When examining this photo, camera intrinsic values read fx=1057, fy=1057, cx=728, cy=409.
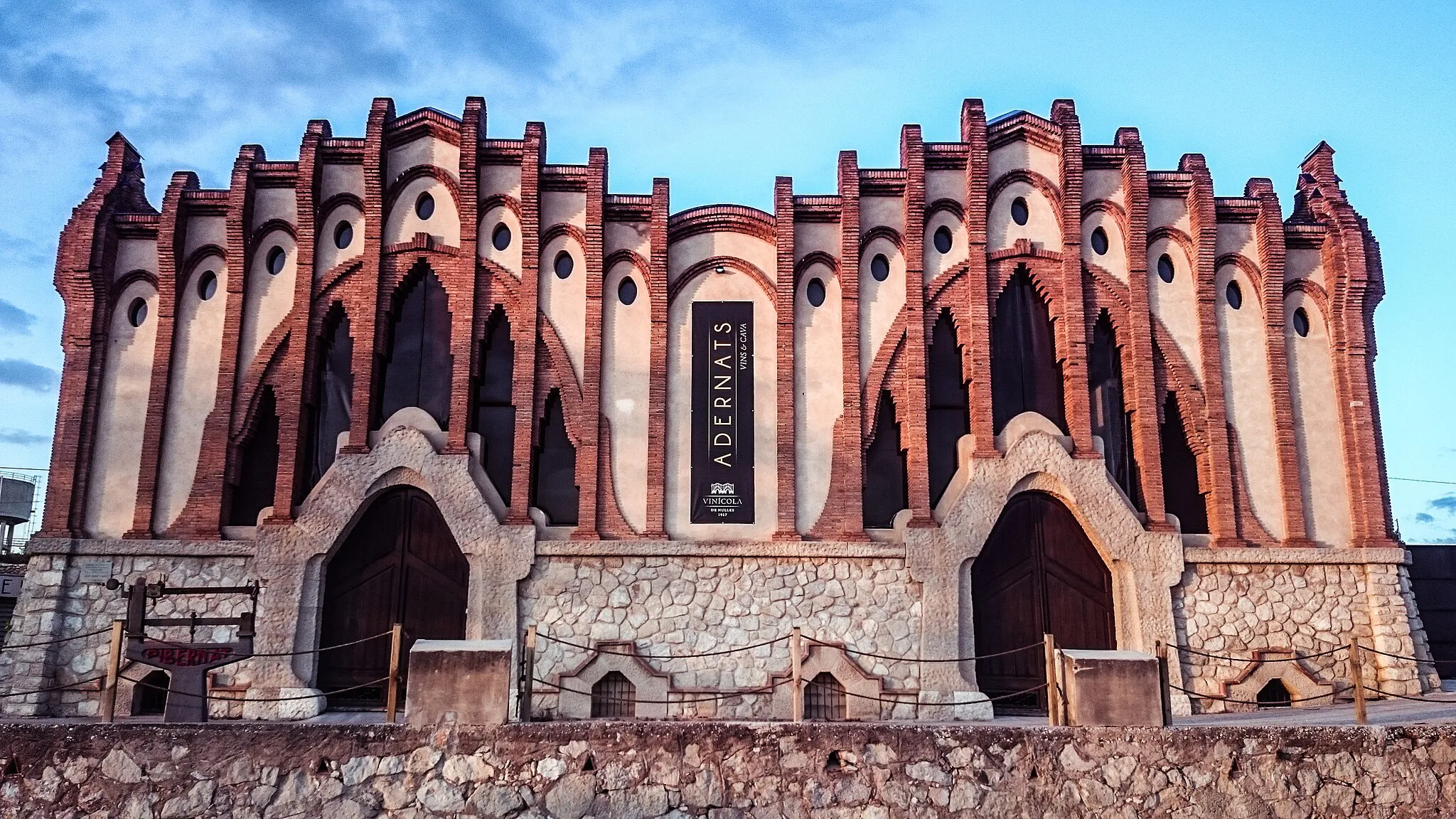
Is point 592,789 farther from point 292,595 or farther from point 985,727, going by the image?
point 292,595

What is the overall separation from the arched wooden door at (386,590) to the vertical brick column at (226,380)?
6.35 ft

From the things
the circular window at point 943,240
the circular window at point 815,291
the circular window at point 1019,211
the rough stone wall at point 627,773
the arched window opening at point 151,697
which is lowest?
the rough stone wall at point 627,773

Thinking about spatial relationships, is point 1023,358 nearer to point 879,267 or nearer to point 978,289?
point 978,289

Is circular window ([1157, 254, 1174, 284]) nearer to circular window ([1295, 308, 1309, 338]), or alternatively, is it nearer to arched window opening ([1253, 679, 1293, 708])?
circular window ([1295, 308, 1309, 338])

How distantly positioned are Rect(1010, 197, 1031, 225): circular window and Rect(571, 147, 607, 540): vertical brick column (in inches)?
246

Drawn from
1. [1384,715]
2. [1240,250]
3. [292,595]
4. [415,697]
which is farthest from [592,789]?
[1240,250]

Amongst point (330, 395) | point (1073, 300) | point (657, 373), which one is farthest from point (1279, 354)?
point (330, 395)

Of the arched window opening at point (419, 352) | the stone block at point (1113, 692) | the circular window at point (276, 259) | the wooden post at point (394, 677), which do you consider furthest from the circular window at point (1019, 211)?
the circular window at point (276, 259)

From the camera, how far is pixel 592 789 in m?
9.41

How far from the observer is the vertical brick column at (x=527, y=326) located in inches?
591

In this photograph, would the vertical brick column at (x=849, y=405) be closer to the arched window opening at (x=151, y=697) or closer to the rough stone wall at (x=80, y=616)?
the rough stone wall at (x=80, y=616)

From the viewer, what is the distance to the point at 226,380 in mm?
15383

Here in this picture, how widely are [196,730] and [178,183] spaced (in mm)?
9639

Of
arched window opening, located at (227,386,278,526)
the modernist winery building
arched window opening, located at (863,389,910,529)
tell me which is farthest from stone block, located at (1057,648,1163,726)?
arched window opening, located at (227,386,278,526)
